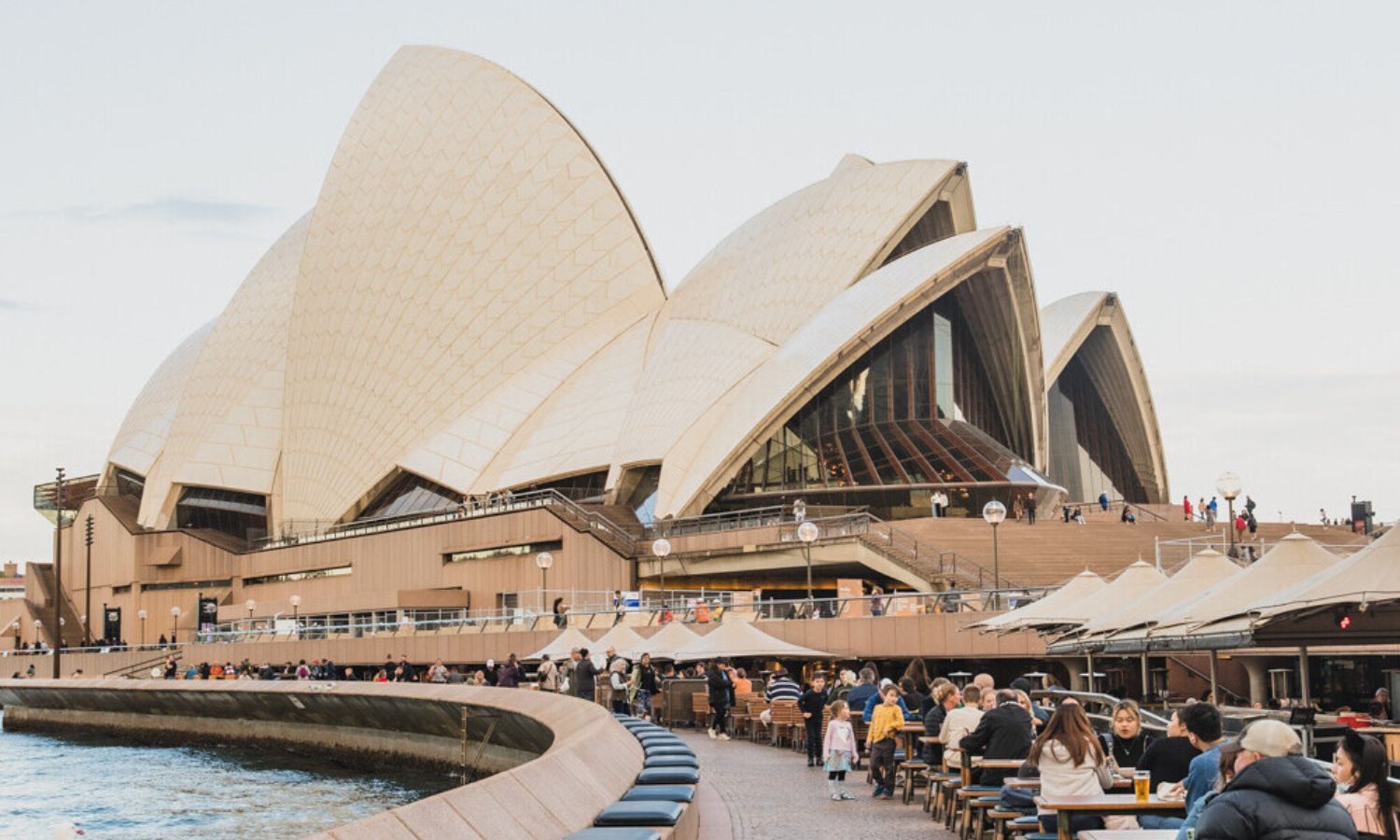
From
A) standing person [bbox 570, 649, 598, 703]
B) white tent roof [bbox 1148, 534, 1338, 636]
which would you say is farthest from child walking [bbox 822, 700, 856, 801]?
standing person [bbox 570, 649, 598, 703]

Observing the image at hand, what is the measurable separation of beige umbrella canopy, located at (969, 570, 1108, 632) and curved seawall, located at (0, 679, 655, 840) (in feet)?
17.6

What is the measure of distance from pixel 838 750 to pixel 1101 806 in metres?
5.40

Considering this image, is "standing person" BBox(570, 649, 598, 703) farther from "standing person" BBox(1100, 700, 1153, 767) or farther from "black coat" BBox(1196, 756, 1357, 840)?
"black coat" BBox(1196, 756, 1357, 840)

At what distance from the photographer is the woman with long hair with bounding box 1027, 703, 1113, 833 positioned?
8188mm

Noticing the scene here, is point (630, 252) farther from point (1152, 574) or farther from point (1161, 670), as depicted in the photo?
point (1152, 574)

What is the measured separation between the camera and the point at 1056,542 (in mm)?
37781

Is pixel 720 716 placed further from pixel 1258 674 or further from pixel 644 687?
pixel 1258 674

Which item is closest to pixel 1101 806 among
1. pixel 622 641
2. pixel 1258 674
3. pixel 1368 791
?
pixel 1368 791

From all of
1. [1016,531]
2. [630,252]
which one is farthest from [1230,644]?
[630,252]

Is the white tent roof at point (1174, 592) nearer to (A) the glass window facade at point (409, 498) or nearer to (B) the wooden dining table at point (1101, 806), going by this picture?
(B) the wooden dining table at point (1101, 806)

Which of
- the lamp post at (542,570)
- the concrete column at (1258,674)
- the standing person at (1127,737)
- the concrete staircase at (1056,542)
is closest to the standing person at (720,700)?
the concrete column at (1258,674)

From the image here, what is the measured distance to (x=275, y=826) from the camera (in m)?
18.3

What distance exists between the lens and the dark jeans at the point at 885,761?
13336 mm

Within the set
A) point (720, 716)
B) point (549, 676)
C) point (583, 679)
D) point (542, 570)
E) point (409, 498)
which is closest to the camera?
point (583, 679)
